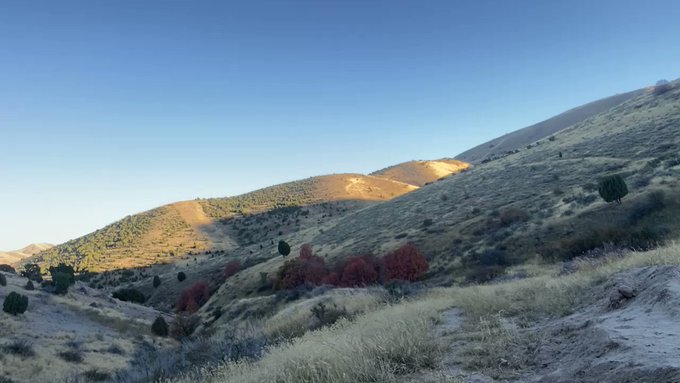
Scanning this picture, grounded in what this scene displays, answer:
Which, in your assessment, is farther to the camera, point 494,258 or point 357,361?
point 494,258

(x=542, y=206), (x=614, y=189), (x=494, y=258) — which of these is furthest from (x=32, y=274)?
(x=614, y=189)

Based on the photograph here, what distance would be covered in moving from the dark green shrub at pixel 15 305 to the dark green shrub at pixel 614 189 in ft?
127

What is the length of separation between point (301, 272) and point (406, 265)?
1333 centimetres

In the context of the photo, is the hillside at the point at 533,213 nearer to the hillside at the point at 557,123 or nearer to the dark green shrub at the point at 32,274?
the dark green shrub at the point at 32,274

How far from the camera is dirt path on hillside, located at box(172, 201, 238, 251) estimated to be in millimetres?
93269

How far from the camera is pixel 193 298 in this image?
5203 centimetres

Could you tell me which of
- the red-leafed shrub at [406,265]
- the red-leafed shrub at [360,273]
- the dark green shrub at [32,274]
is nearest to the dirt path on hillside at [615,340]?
the red-leafed shrub at [406,265]

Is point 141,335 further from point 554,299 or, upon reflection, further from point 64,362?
point 554,299

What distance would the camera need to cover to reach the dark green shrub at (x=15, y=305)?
Answer: 26922 mm

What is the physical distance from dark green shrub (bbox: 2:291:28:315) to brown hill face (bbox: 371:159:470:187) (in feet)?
423

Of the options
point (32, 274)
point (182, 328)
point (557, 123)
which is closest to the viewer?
point (182, 328)

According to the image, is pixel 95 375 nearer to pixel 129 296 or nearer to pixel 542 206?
pixel 542 206

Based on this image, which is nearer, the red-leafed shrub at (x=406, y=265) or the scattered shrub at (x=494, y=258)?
the scattered shrub at (x=494, y=258)

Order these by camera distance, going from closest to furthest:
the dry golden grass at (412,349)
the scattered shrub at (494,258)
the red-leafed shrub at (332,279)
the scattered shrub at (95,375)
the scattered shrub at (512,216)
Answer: the dry golden grass at (412,349) → the scattered shrub at (95,375) → the scattered shrub at (494,258) → the scattered shrub at (512,216) → the red-leafed shrub at (332,279)
